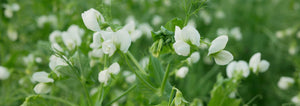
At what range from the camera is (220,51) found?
0.77m

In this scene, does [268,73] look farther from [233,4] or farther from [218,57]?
[218,57]

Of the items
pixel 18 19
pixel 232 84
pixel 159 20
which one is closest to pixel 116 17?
pixel 159 20

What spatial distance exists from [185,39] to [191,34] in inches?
0.7

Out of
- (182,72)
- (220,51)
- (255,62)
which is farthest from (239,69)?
(220,51)

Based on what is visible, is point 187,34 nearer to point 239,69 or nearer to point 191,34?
point 191,34

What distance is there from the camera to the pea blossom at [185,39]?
708 mm

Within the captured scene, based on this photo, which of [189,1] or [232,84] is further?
[232,84]

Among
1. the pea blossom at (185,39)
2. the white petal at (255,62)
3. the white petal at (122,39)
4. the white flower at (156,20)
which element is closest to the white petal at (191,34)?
the pea blossom at (185,39)

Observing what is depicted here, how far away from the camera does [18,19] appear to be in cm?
171

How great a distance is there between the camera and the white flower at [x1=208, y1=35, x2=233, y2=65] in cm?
75

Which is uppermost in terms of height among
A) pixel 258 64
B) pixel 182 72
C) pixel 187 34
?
pixel 187 34

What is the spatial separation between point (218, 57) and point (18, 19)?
128 cm

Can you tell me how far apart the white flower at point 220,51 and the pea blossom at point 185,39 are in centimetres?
4

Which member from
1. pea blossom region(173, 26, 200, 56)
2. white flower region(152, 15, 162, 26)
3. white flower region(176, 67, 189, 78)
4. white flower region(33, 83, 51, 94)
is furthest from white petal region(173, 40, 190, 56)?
white flower region(152, 15, 162, 26)
